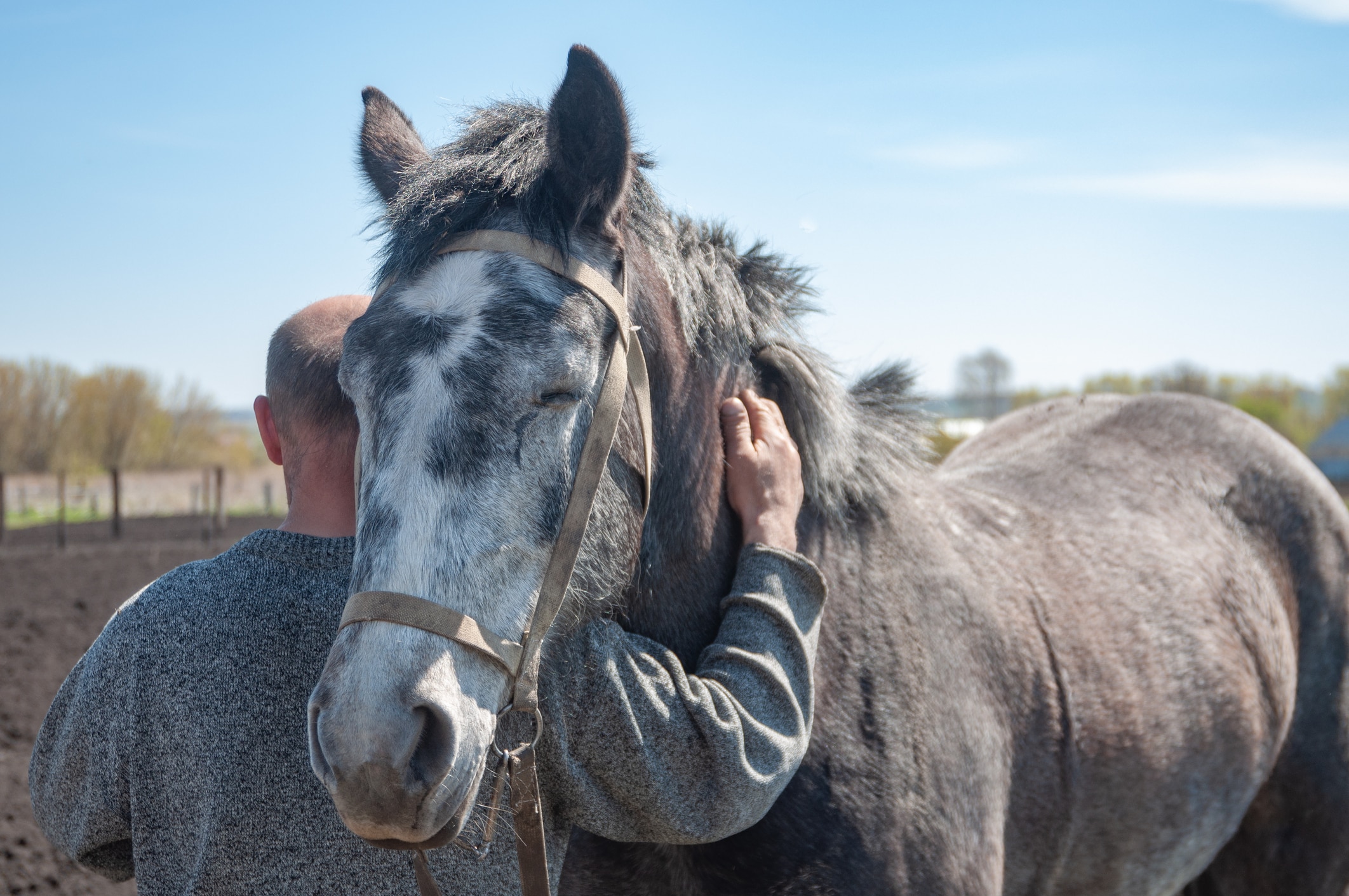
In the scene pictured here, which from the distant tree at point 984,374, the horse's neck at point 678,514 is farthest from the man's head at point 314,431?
the distant tree at point 984,374

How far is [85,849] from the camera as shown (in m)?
1.65

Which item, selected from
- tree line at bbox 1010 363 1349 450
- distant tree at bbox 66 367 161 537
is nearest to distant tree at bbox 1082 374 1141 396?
tree line at bbox 1010 363 1349 450

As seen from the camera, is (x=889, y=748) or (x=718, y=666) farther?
(x=889, y=748)

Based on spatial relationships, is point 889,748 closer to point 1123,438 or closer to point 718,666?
point 718,666

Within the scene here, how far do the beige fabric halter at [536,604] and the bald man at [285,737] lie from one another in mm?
89

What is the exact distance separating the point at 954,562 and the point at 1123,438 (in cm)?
155

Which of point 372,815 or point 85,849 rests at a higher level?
point 372,815

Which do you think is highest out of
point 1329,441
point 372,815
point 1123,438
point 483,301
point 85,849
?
point 483,301

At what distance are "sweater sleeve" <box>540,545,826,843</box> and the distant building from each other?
28.5m

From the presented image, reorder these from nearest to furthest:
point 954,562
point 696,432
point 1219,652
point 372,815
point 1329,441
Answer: point 372,815 < point 696,432 < point 954,562 < point 1219,652 < point 1329,441

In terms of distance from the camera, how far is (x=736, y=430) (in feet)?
6.84

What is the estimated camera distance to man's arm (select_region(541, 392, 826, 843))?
63.9 inches

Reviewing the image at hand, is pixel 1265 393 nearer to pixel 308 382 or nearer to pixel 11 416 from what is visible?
pixel 308 382

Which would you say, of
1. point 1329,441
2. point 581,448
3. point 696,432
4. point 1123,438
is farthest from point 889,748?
point 1329,441
